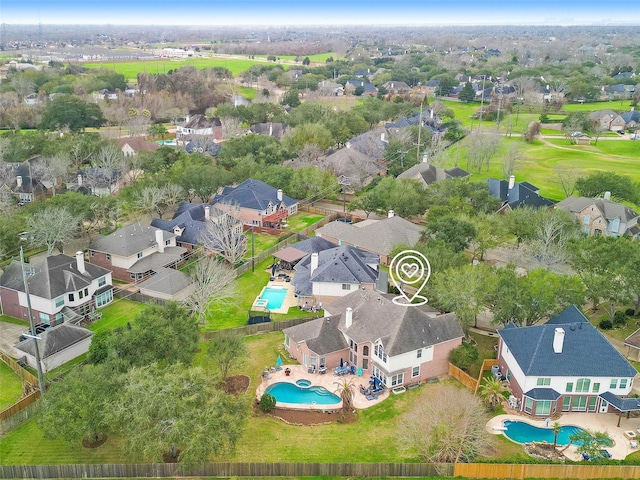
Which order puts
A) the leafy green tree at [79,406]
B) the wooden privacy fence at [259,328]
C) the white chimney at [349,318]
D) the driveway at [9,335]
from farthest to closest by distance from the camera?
the wooden privacy fence at [259,328], the driveway at [9,335], the white chimney at [349,318], the leafy green tree at [79,406]

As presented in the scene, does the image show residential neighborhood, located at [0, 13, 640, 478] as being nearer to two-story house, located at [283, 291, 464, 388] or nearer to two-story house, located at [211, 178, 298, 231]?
two-story house, located at [283, 291, 464, 388]

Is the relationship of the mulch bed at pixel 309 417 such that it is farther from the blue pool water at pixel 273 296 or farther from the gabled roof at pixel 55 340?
the gabled roof at pixel 55 340

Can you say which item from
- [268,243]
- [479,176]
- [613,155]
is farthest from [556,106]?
[268,243]

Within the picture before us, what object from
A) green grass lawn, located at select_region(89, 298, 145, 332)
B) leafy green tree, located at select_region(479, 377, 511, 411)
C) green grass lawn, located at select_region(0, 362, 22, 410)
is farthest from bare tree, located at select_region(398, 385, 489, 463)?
green grass lawn, located at select_region(89, 298, 145, 332)

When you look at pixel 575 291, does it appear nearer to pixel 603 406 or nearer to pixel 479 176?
pixel 603 406

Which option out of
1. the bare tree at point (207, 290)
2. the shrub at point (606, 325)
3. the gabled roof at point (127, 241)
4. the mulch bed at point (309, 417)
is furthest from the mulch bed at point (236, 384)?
the shrub at point (606, 325)

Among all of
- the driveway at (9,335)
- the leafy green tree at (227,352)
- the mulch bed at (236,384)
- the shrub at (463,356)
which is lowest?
the mulch bed at (236,384)
